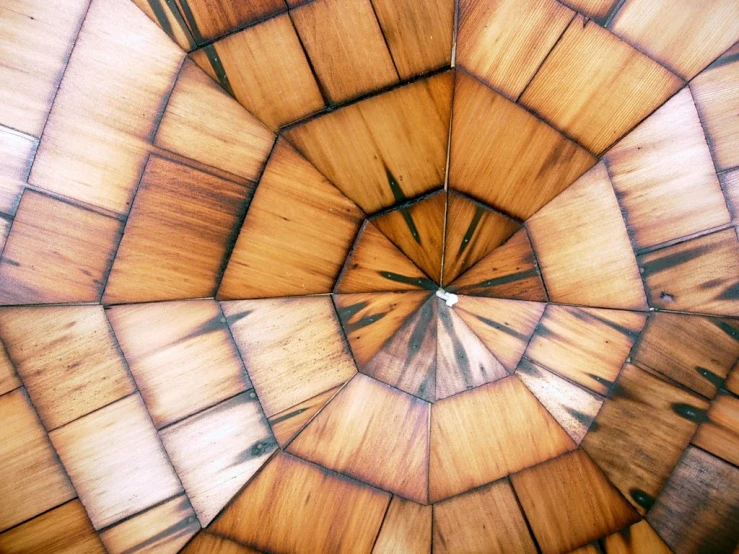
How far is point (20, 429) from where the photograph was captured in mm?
2322

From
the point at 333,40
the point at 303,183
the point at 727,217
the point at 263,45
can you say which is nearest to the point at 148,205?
the point at 303,183

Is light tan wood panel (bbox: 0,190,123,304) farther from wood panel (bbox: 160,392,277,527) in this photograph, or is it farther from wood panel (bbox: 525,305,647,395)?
wood panel (bbox: 525,305,647,395)

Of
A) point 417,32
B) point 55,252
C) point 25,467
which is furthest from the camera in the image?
point 25,467

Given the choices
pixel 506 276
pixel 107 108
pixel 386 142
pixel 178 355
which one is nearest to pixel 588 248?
pixel 506 276

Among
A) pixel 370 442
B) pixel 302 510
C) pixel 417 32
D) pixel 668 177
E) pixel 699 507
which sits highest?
pixel 417 32

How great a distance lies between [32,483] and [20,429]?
0.24 metres

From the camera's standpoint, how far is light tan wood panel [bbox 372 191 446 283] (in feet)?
7.57

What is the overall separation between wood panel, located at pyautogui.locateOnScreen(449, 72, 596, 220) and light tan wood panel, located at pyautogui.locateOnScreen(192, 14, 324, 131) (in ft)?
1.95

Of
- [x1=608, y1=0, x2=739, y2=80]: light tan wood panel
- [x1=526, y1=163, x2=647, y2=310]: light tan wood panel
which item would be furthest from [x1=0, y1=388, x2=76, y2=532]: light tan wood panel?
[x1=608, y1=0, x2=739, y2=80]: light tan wood panel

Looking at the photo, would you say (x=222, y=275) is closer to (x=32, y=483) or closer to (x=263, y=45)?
(x=263, y=45)

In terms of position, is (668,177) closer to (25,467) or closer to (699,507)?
(699,507)

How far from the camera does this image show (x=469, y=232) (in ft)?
7.68

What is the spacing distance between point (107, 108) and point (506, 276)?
5.84 ft

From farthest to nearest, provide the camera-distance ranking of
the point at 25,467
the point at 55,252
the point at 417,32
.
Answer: the point at 25,467, the point at 55,252, the point at 417,32
